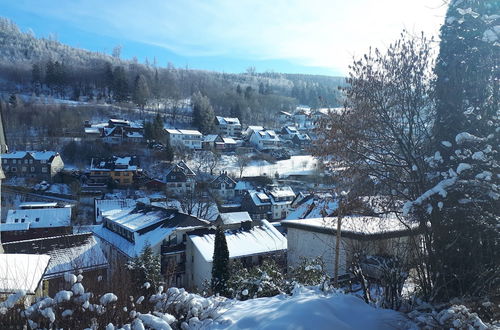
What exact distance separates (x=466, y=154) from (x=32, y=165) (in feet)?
134

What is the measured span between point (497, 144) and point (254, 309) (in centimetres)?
316

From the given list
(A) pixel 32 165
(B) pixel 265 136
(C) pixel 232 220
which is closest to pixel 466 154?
(C) pixel 232 220

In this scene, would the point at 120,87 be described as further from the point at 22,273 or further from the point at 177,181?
the point at 22,273

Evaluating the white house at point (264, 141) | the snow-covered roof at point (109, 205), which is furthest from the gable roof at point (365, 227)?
the white house at point (264, 141)

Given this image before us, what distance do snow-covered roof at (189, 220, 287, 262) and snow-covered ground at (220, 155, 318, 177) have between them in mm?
23303

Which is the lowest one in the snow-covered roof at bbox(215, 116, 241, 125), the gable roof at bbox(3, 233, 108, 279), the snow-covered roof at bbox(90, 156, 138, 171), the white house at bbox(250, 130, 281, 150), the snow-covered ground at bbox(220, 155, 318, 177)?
the snow-covered ground at bbox(220, 155, 318, 177)

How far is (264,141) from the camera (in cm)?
5459

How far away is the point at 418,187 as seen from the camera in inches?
189

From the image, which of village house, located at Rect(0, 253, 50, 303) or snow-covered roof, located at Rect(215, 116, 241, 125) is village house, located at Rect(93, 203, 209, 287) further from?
snow-covered roof, located at Rect(215, 116, 241, 125)

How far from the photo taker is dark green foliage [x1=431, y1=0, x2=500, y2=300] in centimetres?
392

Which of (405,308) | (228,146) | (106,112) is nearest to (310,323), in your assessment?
(405,308)

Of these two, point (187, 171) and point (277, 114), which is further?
point (277, 114)

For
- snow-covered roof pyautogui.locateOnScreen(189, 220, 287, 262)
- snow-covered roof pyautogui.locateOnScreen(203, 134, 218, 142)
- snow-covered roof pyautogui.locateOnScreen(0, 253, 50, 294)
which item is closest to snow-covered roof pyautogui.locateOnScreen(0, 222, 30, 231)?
snow-covered roof pyautogui.locateOnScreen(189, 220, 287, 262)

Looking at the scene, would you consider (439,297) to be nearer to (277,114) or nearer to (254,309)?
(254,309)
